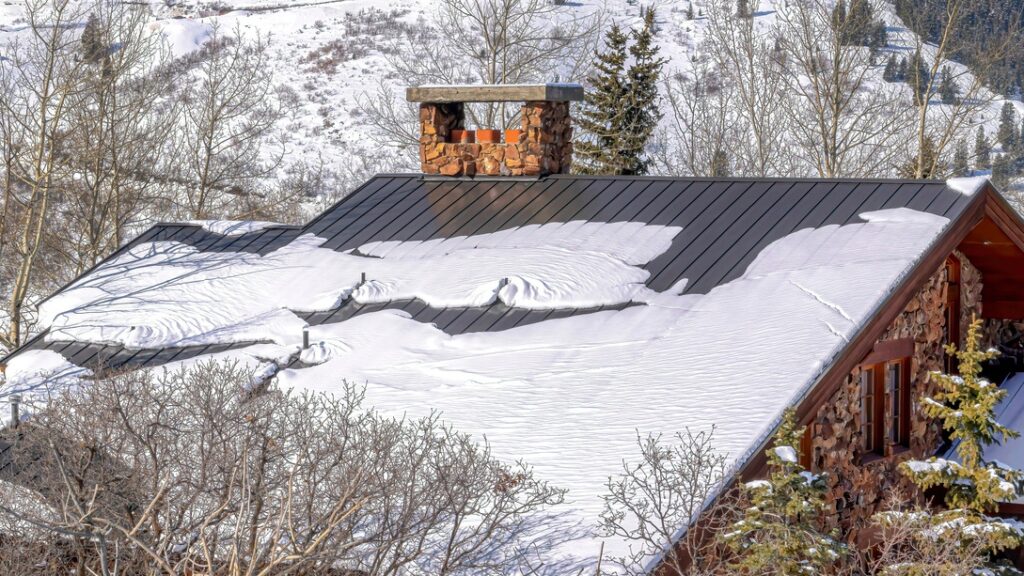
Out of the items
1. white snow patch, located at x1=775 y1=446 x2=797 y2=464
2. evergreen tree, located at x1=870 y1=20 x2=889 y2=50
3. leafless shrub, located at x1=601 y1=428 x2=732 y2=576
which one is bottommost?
leafless shrub, located at x1=601 y1=428 x2=732 y2=576

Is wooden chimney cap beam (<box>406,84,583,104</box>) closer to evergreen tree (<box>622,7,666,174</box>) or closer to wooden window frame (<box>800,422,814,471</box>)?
wooden window frame (<box>800,422,814,471</box>)

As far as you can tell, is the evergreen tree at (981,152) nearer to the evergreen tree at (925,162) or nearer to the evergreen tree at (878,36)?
the evergreen tree at (925,162)

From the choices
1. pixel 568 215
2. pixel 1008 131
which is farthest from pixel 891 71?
pixel 568 215

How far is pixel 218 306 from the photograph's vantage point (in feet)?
A: 34.1

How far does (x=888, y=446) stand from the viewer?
Answer: 9.34 metres

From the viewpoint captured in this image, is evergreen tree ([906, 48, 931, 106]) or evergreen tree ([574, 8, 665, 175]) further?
evergreen tree ([574, 8, 665, 175])

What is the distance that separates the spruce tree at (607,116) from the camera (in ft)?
95.7

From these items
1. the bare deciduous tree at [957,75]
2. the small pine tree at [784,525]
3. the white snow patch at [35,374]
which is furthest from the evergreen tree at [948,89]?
the small pine tree at [784,525]

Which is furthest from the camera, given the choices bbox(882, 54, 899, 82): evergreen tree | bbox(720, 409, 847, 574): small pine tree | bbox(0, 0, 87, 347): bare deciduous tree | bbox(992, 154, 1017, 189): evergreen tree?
bbox(882, 54, 899, 82): evergreen tree

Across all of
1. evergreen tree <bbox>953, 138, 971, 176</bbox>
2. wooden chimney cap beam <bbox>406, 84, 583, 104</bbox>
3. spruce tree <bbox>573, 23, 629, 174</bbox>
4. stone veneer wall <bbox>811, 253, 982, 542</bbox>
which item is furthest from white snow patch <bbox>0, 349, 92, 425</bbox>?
evergreen tree <bbox>953, 138, 971, 176</bbox>

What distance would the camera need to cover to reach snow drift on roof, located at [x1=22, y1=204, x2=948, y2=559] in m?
7.23

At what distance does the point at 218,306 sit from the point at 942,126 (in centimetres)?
2455

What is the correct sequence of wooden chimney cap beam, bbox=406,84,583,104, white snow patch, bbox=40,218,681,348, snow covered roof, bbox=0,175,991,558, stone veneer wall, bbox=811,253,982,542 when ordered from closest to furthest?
1. snow covered roof, bbox=0,175,991,558
2. stone veneer wall, bbox=811,253,982,542
3. white snow patch, bbox=40,218,681,348
4. wooden chimney cap beam, bbox=406,84,583,104

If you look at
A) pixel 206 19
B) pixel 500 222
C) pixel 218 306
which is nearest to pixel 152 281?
pixel 218 306
